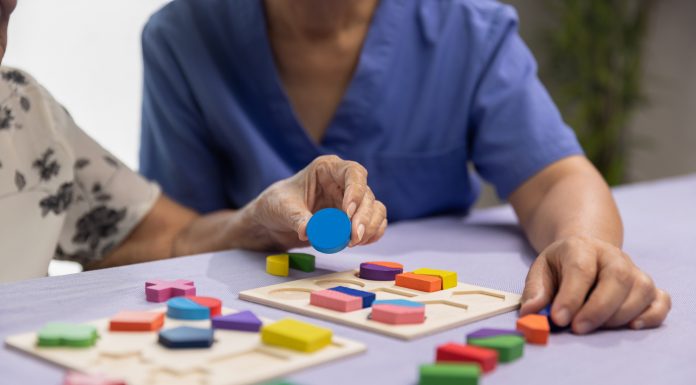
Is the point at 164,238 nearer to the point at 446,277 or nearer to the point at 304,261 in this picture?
the point at 304,261

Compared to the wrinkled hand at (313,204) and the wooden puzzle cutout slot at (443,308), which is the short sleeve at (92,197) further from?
the wooden puzzle cutout slot at (443,308)

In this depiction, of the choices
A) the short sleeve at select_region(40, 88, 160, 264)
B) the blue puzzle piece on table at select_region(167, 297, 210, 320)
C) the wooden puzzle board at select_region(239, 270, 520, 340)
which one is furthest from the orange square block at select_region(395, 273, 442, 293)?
the short sleeve at select_region(40, 88, 160, 264)

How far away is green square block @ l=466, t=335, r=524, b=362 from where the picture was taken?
1.85ft

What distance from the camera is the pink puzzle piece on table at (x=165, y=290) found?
705 millimetres

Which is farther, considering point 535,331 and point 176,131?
point 176,131

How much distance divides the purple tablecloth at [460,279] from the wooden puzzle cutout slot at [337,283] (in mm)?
50

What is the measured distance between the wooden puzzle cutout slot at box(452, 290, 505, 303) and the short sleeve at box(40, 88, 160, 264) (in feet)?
1.60

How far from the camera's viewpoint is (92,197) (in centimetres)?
102

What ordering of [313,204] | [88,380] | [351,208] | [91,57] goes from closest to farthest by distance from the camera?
[88,380] < [351,208] < [313,204] < [91,57]

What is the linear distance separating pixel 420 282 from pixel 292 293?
123 millimetres

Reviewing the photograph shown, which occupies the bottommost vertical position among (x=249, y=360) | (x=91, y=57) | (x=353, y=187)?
(x=249, y=360)

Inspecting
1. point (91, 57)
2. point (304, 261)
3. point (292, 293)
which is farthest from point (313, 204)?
point (91, 57)

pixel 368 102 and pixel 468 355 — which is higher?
pixel 368 102

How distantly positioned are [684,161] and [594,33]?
0.59 meters
